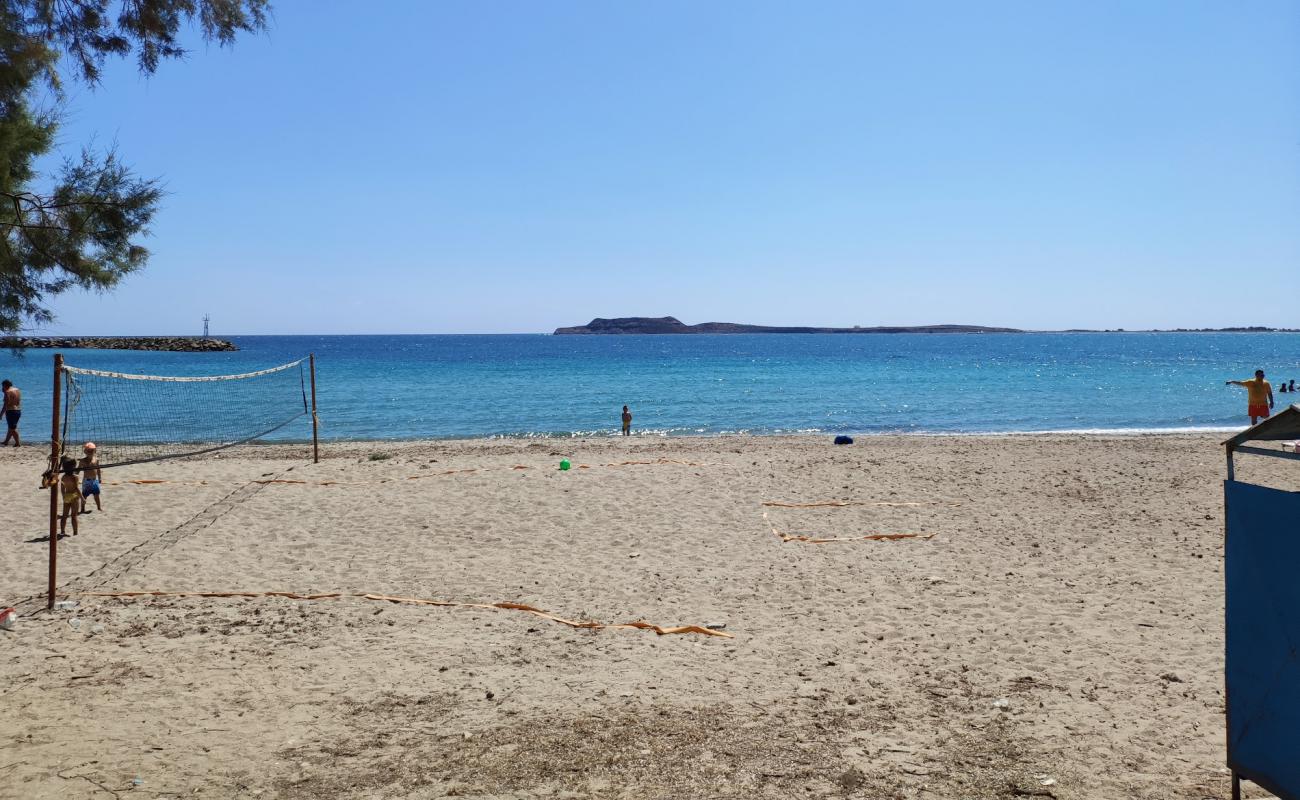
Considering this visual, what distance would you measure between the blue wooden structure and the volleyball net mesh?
15.3 m

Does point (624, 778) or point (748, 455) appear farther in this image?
point (748, 455)

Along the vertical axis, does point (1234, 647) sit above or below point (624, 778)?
above

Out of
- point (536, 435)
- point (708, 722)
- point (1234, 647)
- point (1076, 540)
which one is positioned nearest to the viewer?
point (1234, 647)

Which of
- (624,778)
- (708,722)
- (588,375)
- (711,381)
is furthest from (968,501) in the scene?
(588,375)

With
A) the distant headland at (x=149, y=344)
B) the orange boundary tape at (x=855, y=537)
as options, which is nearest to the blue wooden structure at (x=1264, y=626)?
the orange boundary tape at (x=855, y=537)

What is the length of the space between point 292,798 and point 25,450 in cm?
1989

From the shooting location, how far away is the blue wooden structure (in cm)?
343

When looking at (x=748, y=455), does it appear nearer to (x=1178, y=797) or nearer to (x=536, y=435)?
(x=536, y=435)

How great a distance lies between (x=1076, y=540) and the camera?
9.79m

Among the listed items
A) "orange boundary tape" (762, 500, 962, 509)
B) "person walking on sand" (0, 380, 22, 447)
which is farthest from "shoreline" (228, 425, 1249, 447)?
"orange boundary tape" (762, 500, 962, 509)

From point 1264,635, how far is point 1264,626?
0.04 m

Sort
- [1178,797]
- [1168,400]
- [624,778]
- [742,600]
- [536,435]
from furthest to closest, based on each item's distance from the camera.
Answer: [1168,400] < [536,435] < [742,600] < [624,778] < [1178,797]

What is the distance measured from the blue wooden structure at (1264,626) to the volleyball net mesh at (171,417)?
15268mm

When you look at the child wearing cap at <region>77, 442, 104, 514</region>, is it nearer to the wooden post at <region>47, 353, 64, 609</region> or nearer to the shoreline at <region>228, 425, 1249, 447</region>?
the wooden post at <region>47, 353, 64, 609</region>
